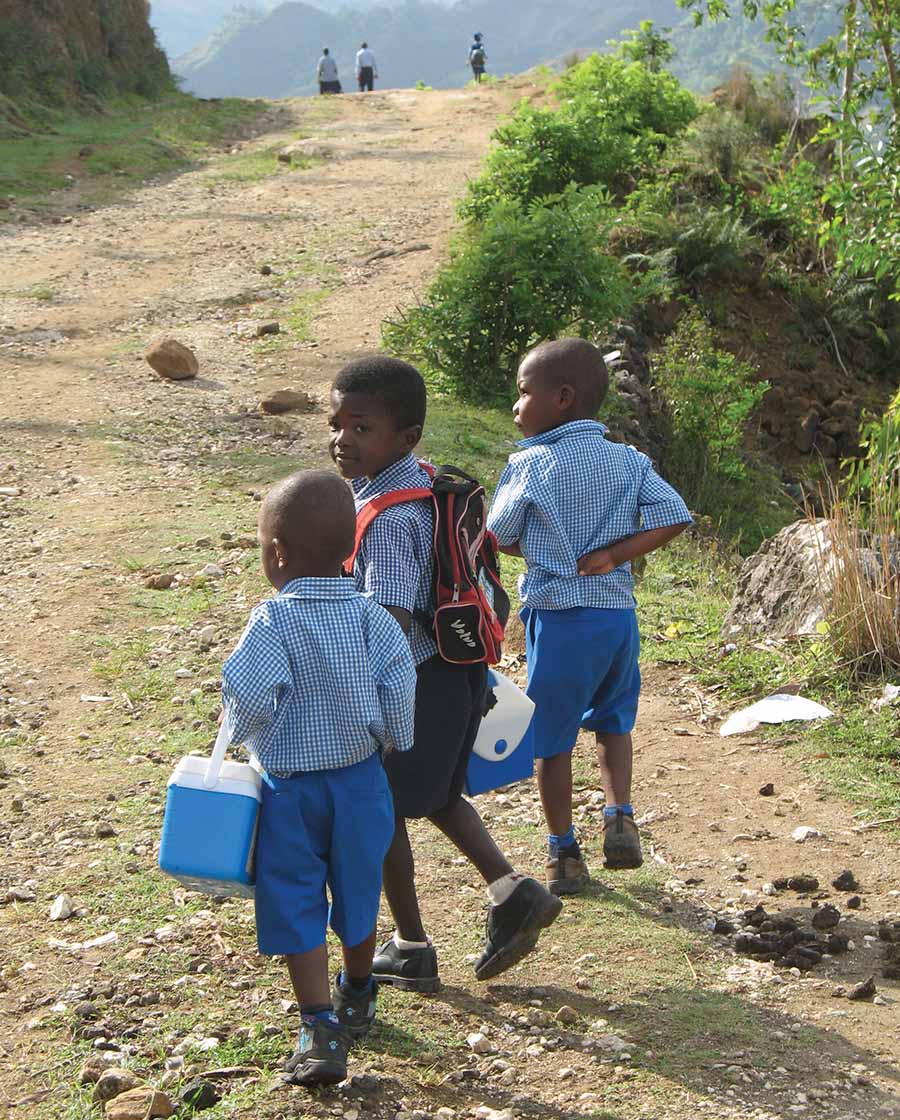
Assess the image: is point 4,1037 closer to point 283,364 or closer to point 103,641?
point 103,641

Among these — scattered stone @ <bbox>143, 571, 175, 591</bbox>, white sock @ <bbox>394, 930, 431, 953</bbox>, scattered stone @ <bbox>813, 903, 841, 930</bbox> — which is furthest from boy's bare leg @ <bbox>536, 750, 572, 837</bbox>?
scattered stone @ <bbox>143, 571, 175, 591</bbox>

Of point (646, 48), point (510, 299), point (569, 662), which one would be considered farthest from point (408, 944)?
point (646, 48)

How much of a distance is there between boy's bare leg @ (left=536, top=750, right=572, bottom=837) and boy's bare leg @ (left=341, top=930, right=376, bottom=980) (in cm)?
89

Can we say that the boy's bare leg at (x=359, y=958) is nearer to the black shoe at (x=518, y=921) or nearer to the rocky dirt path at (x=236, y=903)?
the rocky dirt path at (x=236, y=903)

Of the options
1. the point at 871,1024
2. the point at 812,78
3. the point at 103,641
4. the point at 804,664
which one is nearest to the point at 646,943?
the point at 871,1024

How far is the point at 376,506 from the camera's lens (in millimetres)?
3105

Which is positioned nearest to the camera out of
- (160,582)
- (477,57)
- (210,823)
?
(210,823)

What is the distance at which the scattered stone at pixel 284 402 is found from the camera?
903 centimetres

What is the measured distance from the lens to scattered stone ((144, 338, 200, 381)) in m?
9.70

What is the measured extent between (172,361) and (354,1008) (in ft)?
24.0

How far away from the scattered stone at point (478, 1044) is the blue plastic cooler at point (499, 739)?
1.87 ft

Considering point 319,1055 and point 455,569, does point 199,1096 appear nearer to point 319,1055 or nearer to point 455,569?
point 319,1055

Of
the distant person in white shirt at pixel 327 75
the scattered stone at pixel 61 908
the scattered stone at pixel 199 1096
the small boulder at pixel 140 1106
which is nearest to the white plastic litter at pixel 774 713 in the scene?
the scattered stone at pixel 61 908

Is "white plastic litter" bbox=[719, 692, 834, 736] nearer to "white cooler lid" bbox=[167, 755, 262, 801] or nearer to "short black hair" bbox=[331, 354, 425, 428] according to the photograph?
"short black hair" bbox=[331, 354, 425, 428]
